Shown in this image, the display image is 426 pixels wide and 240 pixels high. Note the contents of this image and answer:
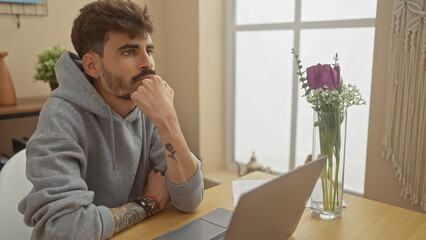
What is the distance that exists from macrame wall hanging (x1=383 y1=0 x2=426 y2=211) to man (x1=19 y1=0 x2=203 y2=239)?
3.79 feet

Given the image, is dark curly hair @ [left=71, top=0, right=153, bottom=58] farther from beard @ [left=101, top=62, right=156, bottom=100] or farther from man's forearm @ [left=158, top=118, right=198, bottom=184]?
man's forearm @ [left=158, top=118, right=198, bottom=184]

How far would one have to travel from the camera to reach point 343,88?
40.5 inches

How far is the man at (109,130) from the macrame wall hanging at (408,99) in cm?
115

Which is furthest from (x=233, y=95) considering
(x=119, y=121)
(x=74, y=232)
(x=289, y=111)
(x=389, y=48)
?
(x=74, y=232)

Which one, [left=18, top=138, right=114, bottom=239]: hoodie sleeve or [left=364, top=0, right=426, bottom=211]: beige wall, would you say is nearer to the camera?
[left=18, top=138, right=114, bottom=239]: hoodie sleeve

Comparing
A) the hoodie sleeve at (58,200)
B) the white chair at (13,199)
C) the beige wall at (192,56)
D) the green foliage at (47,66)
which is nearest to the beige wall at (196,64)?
the beige wall at (192,56)

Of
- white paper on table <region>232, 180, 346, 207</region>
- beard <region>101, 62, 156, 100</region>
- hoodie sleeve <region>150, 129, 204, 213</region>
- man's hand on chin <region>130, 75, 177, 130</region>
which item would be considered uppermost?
beard <region>101, 62, 156, 100</region>

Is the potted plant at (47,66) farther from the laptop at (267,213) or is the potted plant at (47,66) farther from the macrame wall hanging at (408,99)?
the macrame wall hanging at (408,99)

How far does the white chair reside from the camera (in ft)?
3.59

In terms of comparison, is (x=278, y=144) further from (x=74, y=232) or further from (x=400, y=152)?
(x=74, y=232)

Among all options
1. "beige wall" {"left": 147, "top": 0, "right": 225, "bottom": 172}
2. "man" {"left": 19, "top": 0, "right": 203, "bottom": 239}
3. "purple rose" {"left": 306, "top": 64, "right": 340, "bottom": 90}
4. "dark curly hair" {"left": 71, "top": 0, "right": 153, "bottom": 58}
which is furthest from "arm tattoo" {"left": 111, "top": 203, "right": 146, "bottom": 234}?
"beige wall" {"left": 147, "top": 0, "right": 225, "bottom": 172}

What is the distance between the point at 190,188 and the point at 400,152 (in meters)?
1.20

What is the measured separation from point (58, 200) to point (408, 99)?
1.56 m

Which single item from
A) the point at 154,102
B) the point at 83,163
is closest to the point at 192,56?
the point at 154,102
